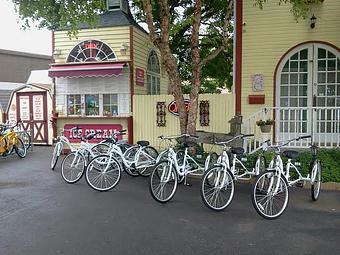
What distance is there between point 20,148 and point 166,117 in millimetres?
4515

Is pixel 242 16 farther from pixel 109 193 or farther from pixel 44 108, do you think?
pixel 44 108

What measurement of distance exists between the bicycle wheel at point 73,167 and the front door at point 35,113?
694cm

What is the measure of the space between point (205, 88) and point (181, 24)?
9773mm

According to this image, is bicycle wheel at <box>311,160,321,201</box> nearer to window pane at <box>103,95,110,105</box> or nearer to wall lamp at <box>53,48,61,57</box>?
window pane at <box>103,95,110,105</box>

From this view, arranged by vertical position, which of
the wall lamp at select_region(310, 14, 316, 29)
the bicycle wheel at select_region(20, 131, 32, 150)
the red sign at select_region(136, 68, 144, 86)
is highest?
the wall lamp at select_region(310, 14, 316, 29)

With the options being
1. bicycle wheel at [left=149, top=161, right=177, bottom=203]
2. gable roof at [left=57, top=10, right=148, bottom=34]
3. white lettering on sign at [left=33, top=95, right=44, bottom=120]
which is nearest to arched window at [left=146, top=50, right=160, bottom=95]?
gable roof at [left=57, top=10, right=148, bottom=34]

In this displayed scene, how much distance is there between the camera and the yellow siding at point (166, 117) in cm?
1113

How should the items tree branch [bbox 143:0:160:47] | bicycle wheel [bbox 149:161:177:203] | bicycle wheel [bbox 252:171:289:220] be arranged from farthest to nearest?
tree branch [bbox 143:0:160:47] < bicycle wheel [bbox 149:161:177:203] < bicycle wheel [bbox 252:171:289:220]

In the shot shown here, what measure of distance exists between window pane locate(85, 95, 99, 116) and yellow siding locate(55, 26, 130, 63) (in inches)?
56.1

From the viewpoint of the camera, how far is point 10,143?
1155 centimetres

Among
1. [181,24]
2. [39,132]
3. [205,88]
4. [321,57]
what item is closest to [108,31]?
[181,24]

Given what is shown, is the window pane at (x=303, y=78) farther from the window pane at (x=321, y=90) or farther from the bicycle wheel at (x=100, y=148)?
the bicycle wheel at (x=100, y=148)

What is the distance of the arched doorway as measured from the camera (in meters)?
9.82

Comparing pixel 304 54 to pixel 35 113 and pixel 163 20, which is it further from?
pixel 35 113
